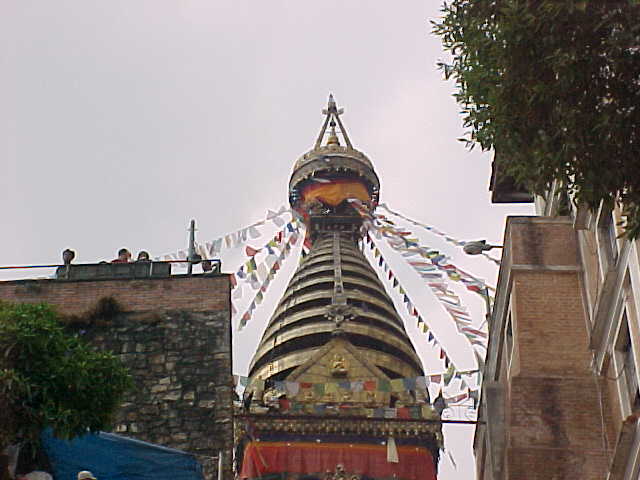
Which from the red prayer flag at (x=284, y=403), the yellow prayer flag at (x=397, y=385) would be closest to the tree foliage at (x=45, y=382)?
the red prayer flag at (x=284, y=403)

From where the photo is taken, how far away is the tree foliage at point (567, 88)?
1273 cm

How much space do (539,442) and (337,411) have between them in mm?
20950

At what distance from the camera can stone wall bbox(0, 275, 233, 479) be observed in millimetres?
23344

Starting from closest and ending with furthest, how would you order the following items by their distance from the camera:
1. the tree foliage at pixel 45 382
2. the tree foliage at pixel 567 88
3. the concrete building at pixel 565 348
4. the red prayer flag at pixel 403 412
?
the tree foliage at pixel 567 88 < the tree foliage at pixel 45 382 < the concrete building at pixel 565 348 < the red prayer flag at pixel 403 412

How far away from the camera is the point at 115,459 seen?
18625mm

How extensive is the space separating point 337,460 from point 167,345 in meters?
16.4

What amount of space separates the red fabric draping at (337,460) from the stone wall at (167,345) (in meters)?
15.1

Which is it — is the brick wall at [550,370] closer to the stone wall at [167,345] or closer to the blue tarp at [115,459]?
the blue tarp at [115,459]

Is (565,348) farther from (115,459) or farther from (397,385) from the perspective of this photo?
(397,385)

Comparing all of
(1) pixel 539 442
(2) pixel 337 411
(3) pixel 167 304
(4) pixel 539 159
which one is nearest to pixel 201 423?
(3) pixel 167 304

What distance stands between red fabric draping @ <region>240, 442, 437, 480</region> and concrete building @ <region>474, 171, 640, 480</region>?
17.2 m

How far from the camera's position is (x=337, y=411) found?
1615 inches

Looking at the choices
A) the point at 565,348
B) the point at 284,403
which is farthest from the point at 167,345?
the point at 284,403

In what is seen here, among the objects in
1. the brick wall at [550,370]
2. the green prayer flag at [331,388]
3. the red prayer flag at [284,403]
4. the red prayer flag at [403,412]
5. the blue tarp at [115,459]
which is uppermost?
the green prayer flag at [331,388]
